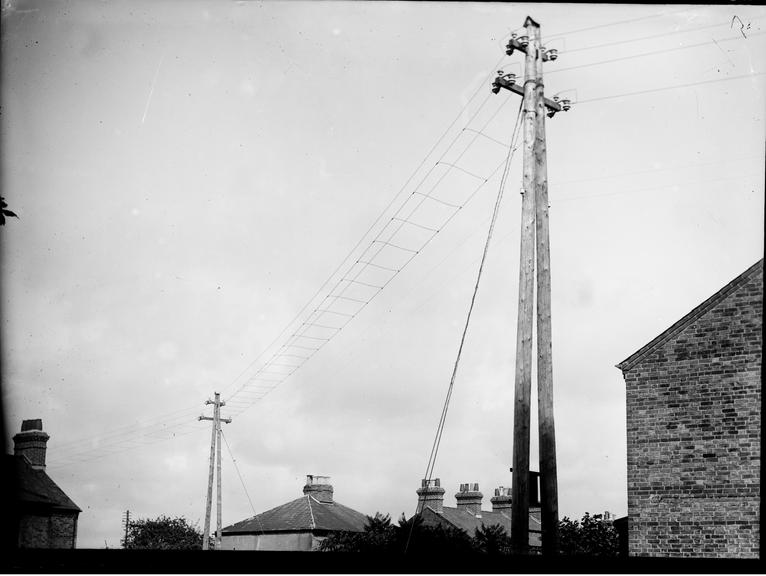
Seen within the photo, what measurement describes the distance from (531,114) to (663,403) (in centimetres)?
546

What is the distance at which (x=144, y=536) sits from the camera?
4772cm

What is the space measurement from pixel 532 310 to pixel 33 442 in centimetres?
Answer: 2067

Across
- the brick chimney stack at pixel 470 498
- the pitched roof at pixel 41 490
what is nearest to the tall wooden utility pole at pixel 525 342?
the pitched roof at pixel 41 490

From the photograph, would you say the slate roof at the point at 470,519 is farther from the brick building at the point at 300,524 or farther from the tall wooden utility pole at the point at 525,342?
the tall wooden utility pole at the point at 525,342

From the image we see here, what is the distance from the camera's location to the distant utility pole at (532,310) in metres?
8.65

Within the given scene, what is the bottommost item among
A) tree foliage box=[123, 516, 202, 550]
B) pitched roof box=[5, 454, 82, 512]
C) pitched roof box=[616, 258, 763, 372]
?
tree foliage box=[123, 516, 202, 550]

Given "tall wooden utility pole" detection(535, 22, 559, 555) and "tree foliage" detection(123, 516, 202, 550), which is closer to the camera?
"tall wooden utility pole" detection(535, 22, 559, 555)

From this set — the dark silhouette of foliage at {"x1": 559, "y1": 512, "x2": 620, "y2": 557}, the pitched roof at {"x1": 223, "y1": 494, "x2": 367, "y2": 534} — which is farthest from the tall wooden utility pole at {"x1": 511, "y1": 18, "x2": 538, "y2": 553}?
the pitched roof at {"x1": 223, "y1": 494, "x2": 367, "y2": 534}

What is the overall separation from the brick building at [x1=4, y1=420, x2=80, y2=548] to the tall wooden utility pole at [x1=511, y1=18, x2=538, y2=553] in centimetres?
1390

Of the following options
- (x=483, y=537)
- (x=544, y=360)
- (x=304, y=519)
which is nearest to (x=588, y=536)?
(x=483, y=537)

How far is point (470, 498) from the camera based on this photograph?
3869cm

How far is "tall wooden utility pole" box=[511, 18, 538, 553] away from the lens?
8.61 metres

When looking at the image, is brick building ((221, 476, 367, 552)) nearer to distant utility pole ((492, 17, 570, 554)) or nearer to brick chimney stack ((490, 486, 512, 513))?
brick chimney stack ((490, 486, 512, 513))

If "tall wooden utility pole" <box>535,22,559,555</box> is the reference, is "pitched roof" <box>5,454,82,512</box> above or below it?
below
